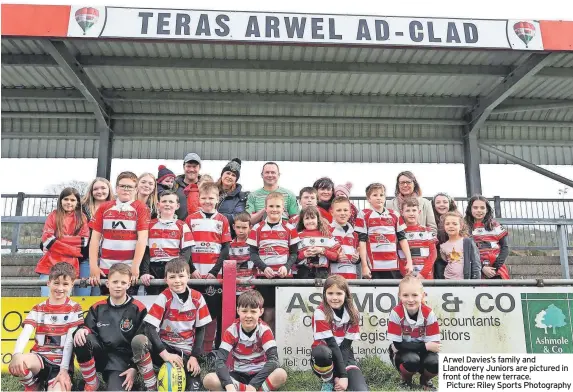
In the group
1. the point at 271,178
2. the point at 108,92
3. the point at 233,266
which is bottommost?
the point at 233,266

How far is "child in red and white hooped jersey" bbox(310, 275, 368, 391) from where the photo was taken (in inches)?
160

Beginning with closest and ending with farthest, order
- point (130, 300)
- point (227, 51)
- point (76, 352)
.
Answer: point (76, 352), point (130, 300), point (227, 51)

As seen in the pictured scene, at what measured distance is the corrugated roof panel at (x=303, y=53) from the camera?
9086 millimetres

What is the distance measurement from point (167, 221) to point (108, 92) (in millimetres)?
6584

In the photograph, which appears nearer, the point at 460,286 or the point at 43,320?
the point at 43,320

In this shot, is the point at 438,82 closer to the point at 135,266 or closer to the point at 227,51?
the point at 227,51

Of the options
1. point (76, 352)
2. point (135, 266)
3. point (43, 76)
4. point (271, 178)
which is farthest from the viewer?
point (43, 76)

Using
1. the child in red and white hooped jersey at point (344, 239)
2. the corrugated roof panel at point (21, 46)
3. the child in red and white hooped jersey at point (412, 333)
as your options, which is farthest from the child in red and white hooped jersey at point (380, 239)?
the corrugated roof panel at point (21, 46)

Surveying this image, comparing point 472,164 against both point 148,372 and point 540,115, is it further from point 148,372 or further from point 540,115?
point 148,372

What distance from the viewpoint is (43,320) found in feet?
14.1

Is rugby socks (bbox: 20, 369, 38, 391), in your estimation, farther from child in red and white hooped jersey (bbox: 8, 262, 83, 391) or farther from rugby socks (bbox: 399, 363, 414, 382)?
rugby socks (bbox: 399, 363, 414, 382)

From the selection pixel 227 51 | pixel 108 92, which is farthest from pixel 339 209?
pixel 108 92

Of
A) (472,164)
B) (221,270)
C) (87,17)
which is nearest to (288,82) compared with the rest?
(87,17)

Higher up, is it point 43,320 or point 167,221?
point 167,221
